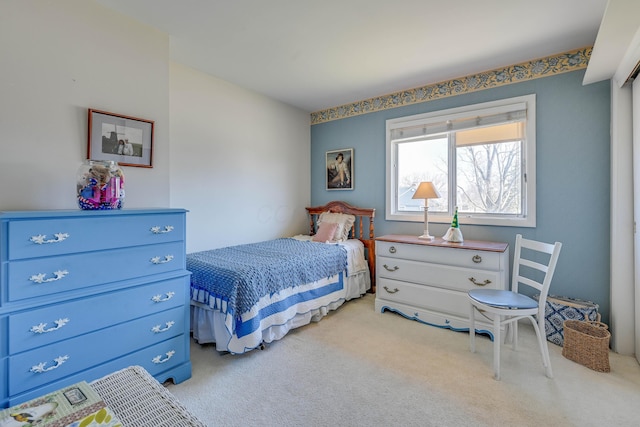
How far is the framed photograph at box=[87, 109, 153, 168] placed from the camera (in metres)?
2.03

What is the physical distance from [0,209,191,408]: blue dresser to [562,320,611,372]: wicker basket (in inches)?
113

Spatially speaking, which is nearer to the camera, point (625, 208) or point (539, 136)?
point (625, 208)

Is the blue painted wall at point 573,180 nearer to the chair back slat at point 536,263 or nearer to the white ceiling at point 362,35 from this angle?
the chair back slat at point 536,263

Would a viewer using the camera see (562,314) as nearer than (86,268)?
No

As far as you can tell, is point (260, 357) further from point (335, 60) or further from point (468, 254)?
point (335, 60)

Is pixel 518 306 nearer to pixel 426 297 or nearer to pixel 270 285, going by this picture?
pixel 426 297

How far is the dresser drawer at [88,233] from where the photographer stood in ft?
4.65

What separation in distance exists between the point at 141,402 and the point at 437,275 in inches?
103

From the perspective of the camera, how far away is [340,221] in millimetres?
4016

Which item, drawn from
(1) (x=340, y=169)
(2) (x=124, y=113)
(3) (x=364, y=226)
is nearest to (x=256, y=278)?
(2) (x=124, y=113)

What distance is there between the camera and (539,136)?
9.32ft

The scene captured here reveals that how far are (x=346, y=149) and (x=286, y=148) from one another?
877mm

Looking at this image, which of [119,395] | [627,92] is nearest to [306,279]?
[119,395]

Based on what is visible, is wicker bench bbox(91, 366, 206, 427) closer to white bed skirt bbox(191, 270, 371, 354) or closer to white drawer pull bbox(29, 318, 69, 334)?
white drawer pull bbox(29, 318, 69, 334)
